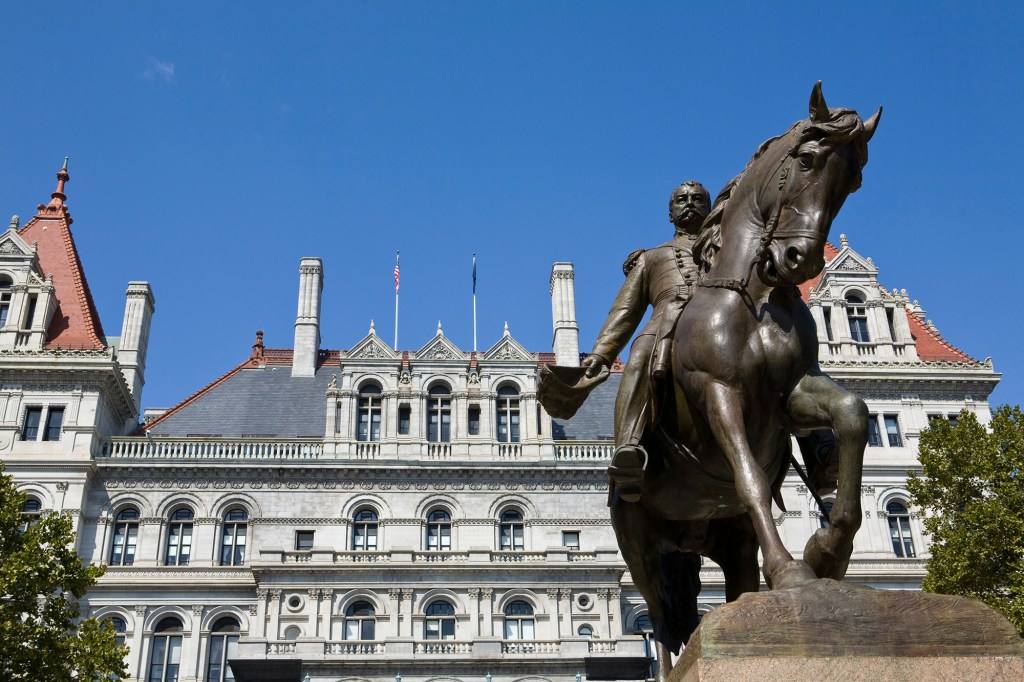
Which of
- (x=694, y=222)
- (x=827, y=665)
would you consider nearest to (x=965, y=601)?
(x=827, y=665)

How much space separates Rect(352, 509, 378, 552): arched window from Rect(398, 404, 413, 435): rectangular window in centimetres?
332

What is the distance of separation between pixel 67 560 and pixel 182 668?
12060 mm

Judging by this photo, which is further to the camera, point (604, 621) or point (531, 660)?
point (604, 621)

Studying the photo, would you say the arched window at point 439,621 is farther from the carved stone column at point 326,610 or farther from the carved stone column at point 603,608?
the carved stone column at point 603,608

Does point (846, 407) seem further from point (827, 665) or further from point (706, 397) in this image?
point (827, 665)

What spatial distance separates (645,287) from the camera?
7238mm

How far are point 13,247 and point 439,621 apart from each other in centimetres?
2203

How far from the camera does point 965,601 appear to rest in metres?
4.68

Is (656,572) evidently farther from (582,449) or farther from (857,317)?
(857,317)

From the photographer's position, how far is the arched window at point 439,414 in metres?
38.5

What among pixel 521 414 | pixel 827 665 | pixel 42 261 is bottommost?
pixel 827 665

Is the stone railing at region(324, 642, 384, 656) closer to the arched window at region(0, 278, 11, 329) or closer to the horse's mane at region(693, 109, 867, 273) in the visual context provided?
the arched window at region(0, 278, 11, 329)

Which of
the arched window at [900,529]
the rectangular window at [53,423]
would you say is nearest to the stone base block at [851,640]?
the arched window at [900,529]

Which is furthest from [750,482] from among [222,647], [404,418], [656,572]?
[404,418]
